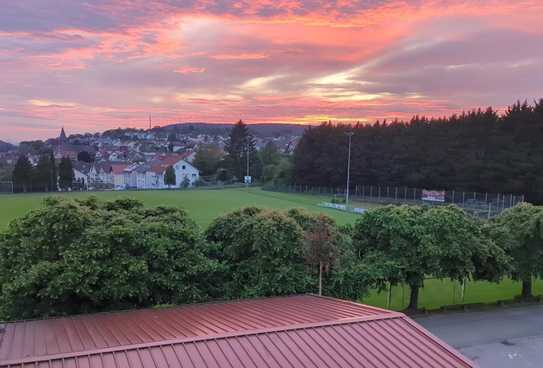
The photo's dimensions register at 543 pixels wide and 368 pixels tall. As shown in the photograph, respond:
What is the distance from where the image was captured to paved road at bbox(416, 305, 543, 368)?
44.6 ft

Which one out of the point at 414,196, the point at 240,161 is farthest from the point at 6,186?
the point at 414,196

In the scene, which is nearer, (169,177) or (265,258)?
(265,258)

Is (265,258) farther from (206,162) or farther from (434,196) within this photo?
(206,162)

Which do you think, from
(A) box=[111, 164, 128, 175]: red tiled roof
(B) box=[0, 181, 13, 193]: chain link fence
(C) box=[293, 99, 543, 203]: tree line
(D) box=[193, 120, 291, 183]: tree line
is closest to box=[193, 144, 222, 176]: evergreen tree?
(D) box=[193, 120, 291, 183]: tree line

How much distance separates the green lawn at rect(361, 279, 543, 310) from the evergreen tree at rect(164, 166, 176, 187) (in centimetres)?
7734

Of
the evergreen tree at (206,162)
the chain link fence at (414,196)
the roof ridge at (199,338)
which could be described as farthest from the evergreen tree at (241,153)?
the roof ridge at (199,338)

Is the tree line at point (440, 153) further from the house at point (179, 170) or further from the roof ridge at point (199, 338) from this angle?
the roof ridge at point (199, 338)

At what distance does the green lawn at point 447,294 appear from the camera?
18922 millimetres

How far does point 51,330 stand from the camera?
870 centimetres

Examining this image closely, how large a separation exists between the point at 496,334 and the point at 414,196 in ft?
135

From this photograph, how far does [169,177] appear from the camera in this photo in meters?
94.6

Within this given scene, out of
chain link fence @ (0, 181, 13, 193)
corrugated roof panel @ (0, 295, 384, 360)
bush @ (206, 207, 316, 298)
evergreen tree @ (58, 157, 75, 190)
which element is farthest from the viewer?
evergreen tree @ (58, 157, 75, 190)

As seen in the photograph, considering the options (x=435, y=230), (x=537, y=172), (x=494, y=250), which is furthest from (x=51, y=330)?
(x=537, y=172)

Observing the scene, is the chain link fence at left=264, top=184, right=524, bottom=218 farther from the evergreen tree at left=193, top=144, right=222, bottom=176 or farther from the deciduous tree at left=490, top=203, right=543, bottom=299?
the evergreen tree at left=193, top=144, right=222, bottom=176
